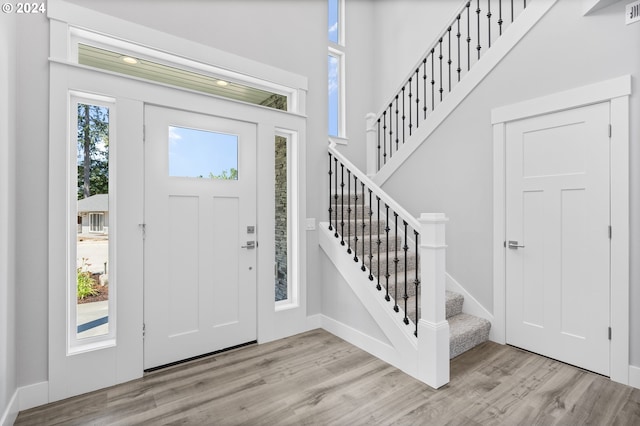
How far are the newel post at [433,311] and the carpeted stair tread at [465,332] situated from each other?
0.47 metres

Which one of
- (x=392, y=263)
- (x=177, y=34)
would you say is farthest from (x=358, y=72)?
(x=392, y=263)

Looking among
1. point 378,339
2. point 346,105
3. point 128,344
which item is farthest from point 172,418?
point 346,105

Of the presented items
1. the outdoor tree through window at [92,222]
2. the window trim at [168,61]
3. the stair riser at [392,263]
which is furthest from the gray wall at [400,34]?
the outdoor tree through window at [92,222]

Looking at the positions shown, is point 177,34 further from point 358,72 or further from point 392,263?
point 358,72

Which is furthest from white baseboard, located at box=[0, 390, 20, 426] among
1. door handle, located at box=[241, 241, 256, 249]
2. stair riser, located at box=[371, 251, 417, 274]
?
stair riser, located at box=[371, 251, 417, 274]

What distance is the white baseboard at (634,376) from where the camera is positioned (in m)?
2.33

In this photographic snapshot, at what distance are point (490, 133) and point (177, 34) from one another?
311cm

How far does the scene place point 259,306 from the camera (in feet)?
10.5

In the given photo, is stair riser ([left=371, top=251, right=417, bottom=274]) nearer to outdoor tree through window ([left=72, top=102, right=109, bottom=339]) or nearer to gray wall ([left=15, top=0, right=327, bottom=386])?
gray wall ([left=15, top=0, right=327, bottom=386])

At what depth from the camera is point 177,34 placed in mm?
2742

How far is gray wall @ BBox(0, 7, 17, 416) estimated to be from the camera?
183cm

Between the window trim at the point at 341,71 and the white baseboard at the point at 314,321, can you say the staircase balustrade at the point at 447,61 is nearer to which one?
the window trim at the point at 341,71

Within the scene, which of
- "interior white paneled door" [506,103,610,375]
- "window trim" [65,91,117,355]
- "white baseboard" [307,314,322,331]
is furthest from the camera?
"white baseboard" [307,314,322,331]

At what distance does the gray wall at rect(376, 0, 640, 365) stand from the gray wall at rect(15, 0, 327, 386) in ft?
4.30
